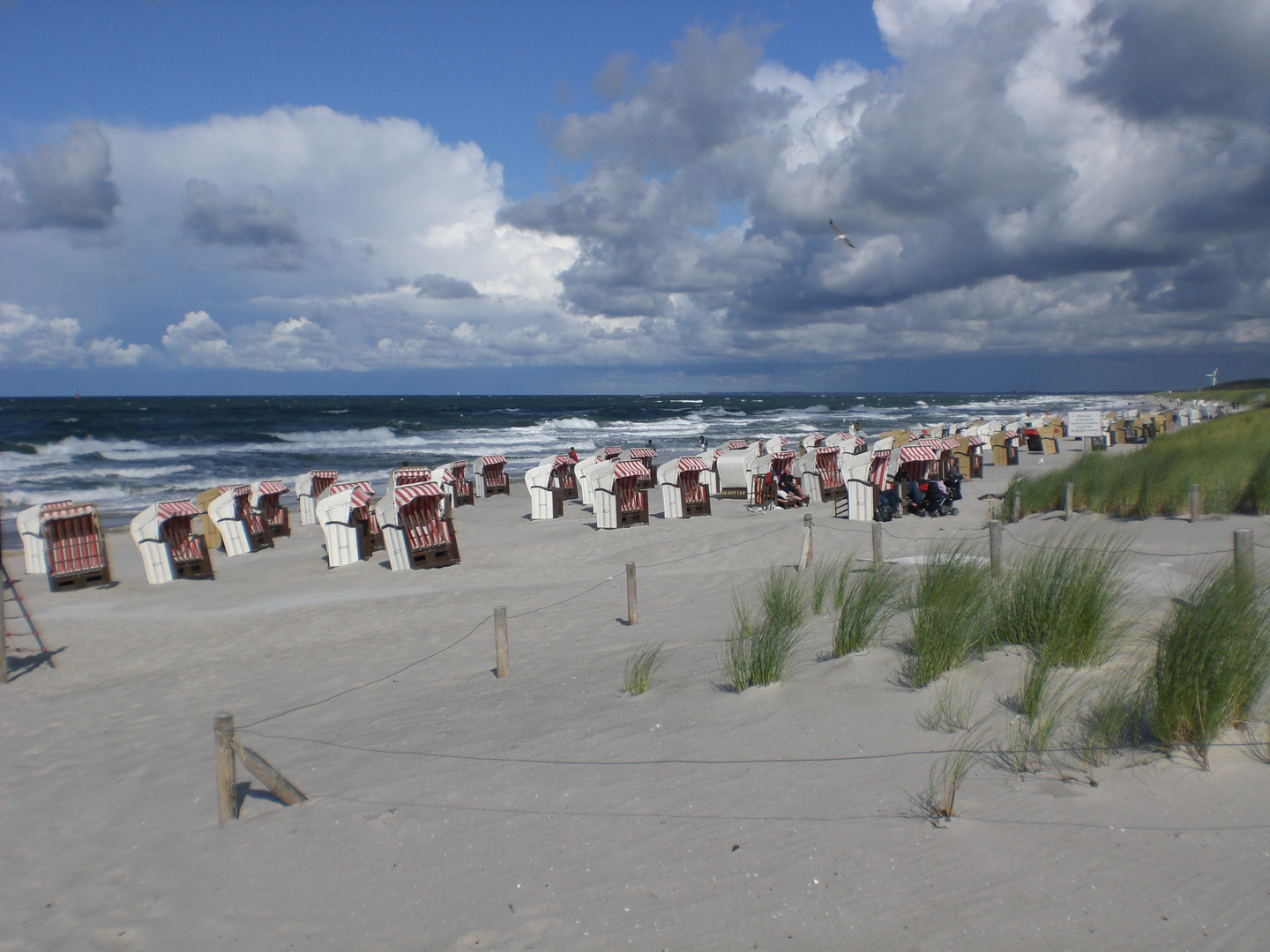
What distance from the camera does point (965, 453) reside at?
2341cm

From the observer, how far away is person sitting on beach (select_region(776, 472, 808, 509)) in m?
18.4

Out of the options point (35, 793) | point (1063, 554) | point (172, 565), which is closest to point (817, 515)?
point (1063, 554)

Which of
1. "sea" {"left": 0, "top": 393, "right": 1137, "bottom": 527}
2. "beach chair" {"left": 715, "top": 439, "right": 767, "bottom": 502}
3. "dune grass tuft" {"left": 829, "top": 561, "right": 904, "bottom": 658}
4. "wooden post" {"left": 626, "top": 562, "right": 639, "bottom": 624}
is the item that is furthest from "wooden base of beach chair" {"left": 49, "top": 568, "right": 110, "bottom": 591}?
"beach chair" {"left": 715, "top": 439, "right": 767, "bottom": 502}

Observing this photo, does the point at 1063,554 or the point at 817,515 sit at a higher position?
the point at 1063,554

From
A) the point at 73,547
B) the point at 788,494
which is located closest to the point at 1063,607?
the point at 788,494

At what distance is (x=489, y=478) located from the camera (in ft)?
81.4

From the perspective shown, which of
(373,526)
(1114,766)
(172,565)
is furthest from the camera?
(373,526)

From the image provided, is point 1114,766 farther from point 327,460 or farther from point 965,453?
point 327,460

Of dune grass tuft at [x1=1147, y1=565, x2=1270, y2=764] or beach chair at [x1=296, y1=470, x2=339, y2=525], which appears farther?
beach chair at [x1=296, y1=470, x2=339, y2=525]

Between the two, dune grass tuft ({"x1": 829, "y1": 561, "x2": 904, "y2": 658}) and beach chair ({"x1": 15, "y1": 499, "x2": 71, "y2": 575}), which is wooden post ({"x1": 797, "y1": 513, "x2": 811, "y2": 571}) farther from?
beach chair ({"x1": 15, "y1": 499, "x2": 71, "y2": 575})

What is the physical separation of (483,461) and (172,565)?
11408mm

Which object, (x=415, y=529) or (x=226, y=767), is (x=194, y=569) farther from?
(x=226, y=767)

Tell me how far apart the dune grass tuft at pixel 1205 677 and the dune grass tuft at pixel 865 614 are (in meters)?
2.20

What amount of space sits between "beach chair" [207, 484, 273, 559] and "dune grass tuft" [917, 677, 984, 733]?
15.2 meters
